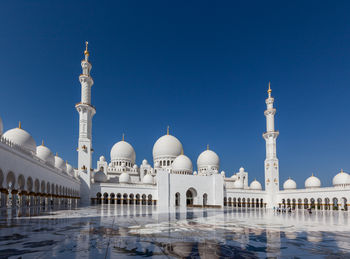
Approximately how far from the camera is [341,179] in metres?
39.8

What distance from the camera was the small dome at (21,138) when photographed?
25.0 m

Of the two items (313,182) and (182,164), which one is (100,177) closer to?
(182,164)

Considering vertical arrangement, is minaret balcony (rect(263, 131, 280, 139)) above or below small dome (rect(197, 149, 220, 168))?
above

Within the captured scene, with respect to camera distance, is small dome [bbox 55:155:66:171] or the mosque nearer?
the mosque

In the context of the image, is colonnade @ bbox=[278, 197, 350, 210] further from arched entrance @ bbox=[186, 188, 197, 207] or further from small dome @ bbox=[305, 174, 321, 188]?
arched entrance @ bbox=[186, 188, 197, 207]

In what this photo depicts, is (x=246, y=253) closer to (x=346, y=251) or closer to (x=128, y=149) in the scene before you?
(x=346, y=251)

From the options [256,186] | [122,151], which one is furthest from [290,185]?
[122,151]

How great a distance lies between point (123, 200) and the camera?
127ft

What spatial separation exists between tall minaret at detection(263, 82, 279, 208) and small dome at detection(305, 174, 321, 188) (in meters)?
4.64

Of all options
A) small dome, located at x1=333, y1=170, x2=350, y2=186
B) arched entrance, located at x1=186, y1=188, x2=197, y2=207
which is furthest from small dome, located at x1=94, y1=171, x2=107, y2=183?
small dome, located at x1=333, y1=170, x2=350, y2=186

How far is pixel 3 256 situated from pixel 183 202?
36858 mm

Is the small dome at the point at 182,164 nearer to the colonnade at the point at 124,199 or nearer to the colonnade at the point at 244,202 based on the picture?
the colonnade at the point at 124,199

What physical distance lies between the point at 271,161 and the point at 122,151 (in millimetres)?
23843

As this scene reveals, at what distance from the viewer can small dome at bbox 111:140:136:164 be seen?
4747 centimetres
